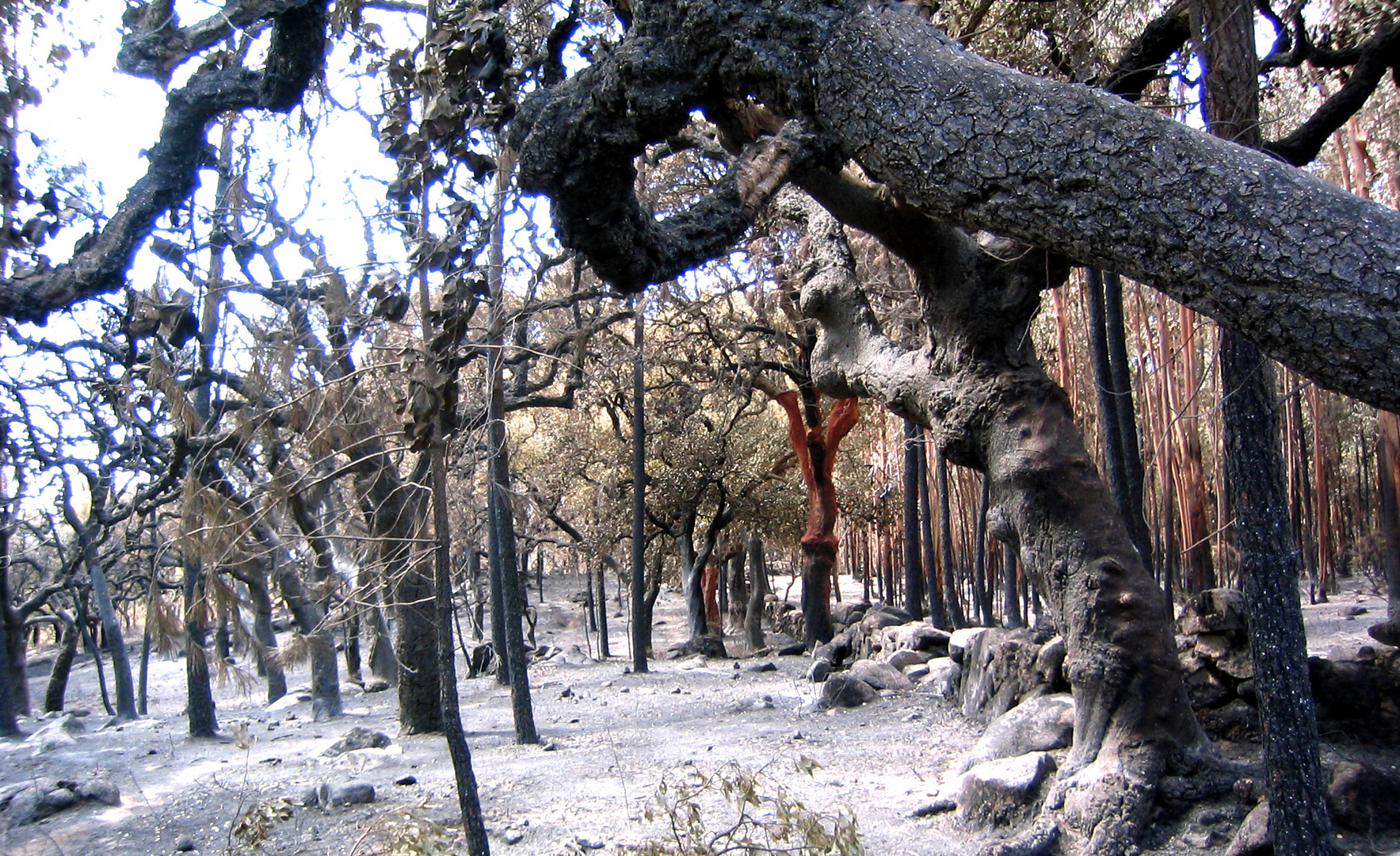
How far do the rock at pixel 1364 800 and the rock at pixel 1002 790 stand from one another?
147cm

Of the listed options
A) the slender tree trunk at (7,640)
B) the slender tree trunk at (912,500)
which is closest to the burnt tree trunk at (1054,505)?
the slender tree trunk at (912,500)

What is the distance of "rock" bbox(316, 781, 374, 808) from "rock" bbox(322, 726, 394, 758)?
2.13 metres

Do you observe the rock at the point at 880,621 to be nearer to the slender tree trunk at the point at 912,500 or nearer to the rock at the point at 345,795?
the slender tree trunk at the point at 912,500

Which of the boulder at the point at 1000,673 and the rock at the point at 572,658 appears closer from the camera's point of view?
the boulder at the point at 1000,673

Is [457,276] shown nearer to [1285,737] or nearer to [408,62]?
[408,62]

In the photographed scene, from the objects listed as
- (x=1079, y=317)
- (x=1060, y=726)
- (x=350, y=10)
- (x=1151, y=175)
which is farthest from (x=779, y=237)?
(x=1151, y=175)

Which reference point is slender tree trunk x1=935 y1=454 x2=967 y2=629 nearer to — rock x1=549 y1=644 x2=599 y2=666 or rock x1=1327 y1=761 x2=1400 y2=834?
rock x1=549 y1=644 x2=599 y2=666

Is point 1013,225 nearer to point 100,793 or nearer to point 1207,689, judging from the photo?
point 1207,689

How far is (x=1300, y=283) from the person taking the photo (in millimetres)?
1502

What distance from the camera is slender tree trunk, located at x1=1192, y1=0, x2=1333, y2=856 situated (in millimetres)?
3998

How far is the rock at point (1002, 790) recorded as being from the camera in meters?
5.43

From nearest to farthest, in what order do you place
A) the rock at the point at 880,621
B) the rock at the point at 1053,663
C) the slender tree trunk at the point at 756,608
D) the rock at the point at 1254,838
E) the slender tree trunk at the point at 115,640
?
the rock at the point at 1254,838 < the rock at the point at 1053,663 < the slender tree trunk at the point at 115,640 < the rock at the point at 880,621 < the slender tree trunk at the point at 756,608

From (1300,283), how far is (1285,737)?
133 inches

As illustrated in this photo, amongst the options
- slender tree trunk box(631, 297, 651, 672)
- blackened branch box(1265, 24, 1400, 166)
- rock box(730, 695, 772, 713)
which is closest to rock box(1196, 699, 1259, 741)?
blackened branch box(1265, 24, 1400, 166)
